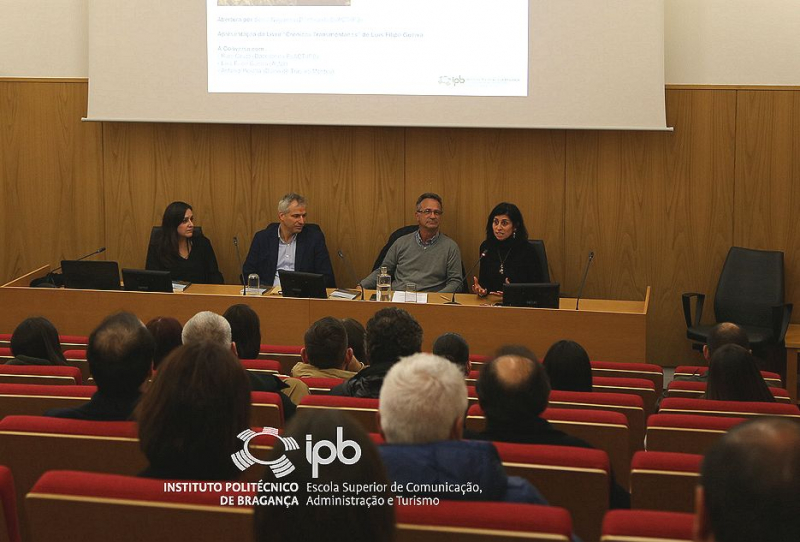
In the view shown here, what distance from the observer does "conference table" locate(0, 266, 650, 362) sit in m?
5.66

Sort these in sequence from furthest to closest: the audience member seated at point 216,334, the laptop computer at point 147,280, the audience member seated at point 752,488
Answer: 1. the laptop computer at point 147,280
2. the audience member seated at point 216,334
3. the audience member seated at point 752,488

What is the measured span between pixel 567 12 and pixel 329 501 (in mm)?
5943

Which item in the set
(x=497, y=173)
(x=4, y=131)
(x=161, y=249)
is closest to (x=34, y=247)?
(x=4, y=131)

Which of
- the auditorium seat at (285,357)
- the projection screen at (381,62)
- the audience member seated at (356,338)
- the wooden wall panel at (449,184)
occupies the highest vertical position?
the projection screen at (381,62)

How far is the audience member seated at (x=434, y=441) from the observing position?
2.00 metres

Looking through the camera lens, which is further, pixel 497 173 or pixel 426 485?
pixel 497 173

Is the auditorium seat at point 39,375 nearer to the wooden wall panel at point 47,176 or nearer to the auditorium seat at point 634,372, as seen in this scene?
the auditorium seat at point 634,372

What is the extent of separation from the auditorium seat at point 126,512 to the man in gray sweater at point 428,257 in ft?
16.2

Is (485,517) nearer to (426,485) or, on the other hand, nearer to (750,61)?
(426,485)

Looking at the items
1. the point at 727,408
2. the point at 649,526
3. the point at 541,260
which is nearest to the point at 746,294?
the point at 541,260

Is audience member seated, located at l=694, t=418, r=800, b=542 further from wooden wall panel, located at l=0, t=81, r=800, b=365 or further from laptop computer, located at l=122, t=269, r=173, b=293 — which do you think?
wooden wall panel, located at l=0, t=81, r=800, b=365

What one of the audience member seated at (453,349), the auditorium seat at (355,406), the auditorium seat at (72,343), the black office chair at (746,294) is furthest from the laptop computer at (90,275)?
the black office chair at (746,294)

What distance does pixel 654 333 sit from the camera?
7.23 m

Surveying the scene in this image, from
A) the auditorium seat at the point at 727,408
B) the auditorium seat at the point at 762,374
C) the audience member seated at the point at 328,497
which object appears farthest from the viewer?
the auditorium seat at the point at 762,374
